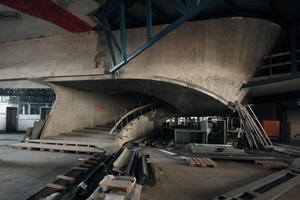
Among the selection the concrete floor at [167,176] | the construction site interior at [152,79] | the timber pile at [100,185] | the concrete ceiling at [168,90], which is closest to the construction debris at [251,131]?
the construction site interior at [152,79]

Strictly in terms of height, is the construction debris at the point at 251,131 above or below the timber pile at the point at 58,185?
above

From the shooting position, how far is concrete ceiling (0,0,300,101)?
572cm

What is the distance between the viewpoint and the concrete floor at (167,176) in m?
2.92

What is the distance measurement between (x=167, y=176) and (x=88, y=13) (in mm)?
5935

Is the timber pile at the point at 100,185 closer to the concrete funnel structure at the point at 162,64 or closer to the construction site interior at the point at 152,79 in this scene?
the construction site interior at the point at 152,79

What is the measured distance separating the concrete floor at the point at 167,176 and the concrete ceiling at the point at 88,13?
4.76m

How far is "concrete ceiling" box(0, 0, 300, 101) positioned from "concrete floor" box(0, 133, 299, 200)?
15.6ft

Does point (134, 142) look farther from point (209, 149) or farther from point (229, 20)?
point (229, 20)

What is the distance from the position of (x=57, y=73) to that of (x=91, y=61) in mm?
1627

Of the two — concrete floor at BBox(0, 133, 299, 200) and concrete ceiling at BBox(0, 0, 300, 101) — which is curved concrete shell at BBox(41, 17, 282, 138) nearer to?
concrete ceiling at BBox(0, 0, 300, 101)

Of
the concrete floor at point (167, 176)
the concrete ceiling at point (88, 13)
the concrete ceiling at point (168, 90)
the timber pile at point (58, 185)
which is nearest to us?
the timber pile at point (58, 185)

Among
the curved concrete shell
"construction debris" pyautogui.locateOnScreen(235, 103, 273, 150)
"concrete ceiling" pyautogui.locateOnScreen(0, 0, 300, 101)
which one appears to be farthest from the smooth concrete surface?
"construction debris" pyautogui.locateOnScreen(235, 103, 273, 150)

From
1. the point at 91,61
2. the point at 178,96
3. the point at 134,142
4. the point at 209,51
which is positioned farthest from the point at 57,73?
the point at 209,51

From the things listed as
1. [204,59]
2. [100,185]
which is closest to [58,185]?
[100,185]
